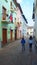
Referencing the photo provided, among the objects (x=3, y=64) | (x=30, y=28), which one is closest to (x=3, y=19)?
(x=3, y=64)

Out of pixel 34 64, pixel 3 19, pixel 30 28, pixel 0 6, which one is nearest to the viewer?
pixel 34 64

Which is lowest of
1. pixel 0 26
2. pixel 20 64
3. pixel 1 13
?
pixel 20 64

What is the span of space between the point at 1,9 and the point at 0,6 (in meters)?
0.79

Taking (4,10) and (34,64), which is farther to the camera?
(4,10)

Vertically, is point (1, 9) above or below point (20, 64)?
above

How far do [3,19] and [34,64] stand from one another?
1473 centimetres

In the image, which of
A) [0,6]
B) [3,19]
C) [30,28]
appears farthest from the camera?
[30,28]

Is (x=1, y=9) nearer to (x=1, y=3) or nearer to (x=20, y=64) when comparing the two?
(x=1, y=3)

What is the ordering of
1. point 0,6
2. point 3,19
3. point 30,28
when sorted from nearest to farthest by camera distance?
1. point 0,6
2. point 3,19
3. point 30,28

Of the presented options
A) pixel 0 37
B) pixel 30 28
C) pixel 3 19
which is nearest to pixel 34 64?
pixel 0 37

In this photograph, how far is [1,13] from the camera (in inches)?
940

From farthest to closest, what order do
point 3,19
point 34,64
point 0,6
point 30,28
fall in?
point 30,28, point 3,19, point 0,6, point 34,64

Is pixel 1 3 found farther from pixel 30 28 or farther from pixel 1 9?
pixel 30 28

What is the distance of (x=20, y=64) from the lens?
1103cm
